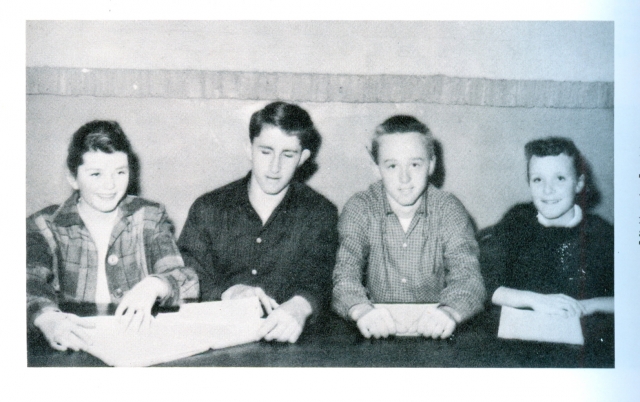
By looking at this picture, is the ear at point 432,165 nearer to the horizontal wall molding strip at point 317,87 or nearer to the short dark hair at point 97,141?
the horizontal wall molding strip at point 317,87

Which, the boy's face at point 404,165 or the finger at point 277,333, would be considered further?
the boy's face at point 404,165

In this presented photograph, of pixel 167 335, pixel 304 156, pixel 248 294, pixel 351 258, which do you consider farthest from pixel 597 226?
pixel 167 335

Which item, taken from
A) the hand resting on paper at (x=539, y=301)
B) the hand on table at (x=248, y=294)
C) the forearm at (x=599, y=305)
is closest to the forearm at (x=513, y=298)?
the hand resting on paper at (x=539, y=301)

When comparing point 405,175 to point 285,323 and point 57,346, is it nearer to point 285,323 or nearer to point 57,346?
point 285,323

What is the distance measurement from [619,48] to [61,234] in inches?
46.7

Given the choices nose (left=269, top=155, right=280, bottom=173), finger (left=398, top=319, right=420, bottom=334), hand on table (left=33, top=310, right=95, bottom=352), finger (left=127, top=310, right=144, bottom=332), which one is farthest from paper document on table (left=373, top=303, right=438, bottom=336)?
hand on table (left=33, top=310, right=95, bottom=352)

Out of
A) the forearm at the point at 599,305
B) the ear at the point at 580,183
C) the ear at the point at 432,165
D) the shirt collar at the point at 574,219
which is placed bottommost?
the forearm at the point at 599,305

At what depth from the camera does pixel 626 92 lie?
121 centimetres

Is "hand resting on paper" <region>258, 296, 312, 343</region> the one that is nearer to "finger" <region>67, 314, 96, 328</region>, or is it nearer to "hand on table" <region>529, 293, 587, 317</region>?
"finger" <region>67, 314, 96, 328</region>

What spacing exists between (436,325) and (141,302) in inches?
21.9

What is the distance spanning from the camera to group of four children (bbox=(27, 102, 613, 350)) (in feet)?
3.87

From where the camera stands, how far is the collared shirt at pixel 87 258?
118 cm

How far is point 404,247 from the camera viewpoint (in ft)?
3.94
